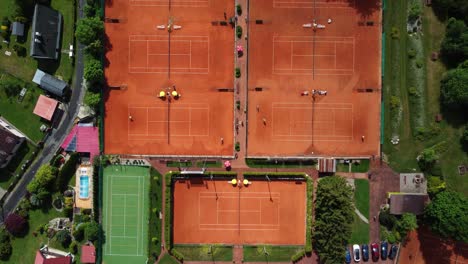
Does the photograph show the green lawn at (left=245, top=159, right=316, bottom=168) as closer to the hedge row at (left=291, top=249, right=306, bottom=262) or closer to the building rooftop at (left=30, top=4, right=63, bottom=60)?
the hedge row at (left=291, top=249, right=306, bottom=262)

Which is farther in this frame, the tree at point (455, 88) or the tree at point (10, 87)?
the tree at point (10, 87)

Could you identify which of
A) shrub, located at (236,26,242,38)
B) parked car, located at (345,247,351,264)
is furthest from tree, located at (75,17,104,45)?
parked car, located at (345,247,351,264)

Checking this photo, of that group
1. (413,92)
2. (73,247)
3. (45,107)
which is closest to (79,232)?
(73,247)

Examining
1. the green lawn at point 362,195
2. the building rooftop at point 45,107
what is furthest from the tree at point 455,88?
the building rooftop at point 45,107

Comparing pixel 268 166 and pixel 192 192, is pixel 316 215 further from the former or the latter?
pixel 192 192

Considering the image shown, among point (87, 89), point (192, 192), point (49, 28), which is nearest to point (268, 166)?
point (192, 192)

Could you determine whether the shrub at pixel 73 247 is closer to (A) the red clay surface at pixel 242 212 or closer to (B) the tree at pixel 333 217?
(A) the red clay surface at pixel 242 212
